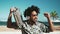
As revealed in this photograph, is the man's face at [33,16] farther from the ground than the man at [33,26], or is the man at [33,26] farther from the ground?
the man's face at [33,16]

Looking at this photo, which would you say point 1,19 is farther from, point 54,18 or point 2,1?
point 54,18

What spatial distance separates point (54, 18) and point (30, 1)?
349mm

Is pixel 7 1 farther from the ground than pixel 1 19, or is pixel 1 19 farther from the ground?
pixel 7 1

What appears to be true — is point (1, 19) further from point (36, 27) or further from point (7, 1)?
point (36, 27)

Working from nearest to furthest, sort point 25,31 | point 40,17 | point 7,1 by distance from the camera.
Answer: point 25,31
point 40,17
point 7,1

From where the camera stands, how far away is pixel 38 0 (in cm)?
160

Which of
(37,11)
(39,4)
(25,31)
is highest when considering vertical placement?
(39,4)

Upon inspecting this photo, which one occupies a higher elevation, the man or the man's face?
the man's face

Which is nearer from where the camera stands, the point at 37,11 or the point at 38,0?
the point at 37,11

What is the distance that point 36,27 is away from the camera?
0.87 metres

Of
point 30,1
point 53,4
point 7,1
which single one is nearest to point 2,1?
point 7,1

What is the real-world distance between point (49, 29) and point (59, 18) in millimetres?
821

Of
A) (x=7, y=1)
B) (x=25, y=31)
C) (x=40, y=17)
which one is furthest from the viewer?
(x=7, y=1)

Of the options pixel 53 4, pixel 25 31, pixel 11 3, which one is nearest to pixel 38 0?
pixel 53 4
